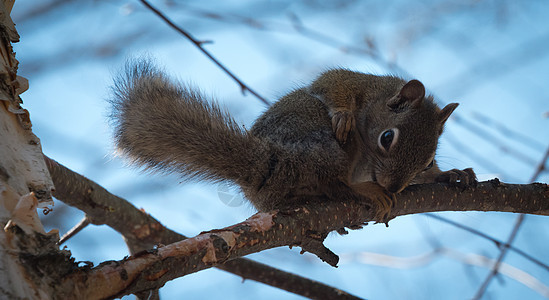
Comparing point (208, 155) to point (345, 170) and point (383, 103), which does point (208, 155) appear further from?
point (383, 103)

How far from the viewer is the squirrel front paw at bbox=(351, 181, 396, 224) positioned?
202 cm

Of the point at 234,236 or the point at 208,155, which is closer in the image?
the point at 234,236

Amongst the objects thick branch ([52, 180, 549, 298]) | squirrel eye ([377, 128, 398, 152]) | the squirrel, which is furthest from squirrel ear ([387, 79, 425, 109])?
thick branch ([52, 180, 549, 298])

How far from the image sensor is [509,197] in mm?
2135

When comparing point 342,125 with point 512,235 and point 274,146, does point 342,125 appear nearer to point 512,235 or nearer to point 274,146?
point 274,146

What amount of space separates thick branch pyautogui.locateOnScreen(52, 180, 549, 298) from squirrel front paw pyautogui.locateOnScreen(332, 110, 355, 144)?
1.09 ft

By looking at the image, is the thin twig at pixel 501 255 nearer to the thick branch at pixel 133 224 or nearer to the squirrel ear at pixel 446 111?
the squirrel ear at pixel 446 111

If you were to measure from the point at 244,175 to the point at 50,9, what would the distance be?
163cm

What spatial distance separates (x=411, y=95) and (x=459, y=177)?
49cm

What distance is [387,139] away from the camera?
7.80 ft

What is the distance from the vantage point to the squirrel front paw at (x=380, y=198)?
2018 mm

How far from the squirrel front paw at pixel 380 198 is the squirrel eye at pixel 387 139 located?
0.93ft

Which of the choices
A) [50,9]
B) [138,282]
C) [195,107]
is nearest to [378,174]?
[195,107]

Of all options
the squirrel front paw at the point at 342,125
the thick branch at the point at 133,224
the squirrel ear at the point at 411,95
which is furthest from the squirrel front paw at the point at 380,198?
the squirrel ear at the point at 411,95
